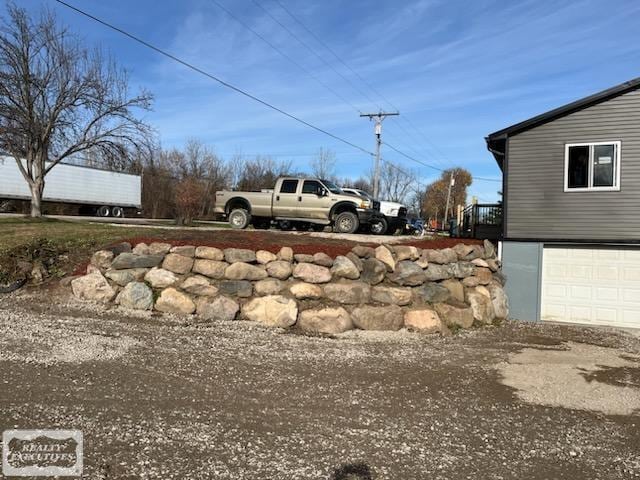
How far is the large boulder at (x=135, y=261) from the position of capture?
10711mm

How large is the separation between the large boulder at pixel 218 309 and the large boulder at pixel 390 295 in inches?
111

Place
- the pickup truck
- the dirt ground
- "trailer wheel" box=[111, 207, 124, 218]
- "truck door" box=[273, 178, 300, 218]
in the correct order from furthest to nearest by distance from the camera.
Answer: "trailer wheel" box=[111, 207, 124, 218] < "truck door" box=[273, 178, 300, 218] < the pickup truck < the dirt ground

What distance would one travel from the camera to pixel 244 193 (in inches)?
701

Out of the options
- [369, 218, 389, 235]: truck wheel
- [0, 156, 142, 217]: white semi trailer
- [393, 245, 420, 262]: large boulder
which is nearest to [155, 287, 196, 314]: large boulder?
[393, 245, 420, 262]: large boulder

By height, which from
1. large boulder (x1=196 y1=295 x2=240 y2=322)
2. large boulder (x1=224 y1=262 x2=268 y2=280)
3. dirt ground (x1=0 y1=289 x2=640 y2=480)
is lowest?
dirt ground (x1=0 y1=289 x2=640 y2=480)

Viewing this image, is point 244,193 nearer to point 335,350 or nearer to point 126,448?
point 335,350

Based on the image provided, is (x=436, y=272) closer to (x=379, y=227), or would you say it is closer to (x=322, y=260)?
(x=322, y=260)

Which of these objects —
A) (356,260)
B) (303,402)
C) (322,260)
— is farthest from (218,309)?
(303,402)

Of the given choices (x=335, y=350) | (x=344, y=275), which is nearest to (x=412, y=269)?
(x=344, y=275)

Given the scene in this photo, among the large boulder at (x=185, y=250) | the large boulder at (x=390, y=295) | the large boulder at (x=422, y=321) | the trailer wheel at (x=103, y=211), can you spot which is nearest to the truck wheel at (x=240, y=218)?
the large boulder at (x=185, y=250)

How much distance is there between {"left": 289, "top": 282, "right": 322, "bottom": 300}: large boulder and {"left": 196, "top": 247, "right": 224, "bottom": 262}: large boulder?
5.33ft

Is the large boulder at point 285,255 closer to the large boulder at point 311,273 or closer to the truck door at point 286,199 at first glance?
the large boulder at point 311,273

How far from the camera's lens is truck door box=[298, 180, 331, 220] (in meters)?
16.8

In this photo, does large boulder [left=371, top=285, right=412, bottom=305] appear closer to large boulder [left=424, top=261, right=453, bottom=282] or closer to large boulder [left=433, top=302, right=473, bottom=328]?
large boulder [left=433, top=302, right=473, bottom=328]
